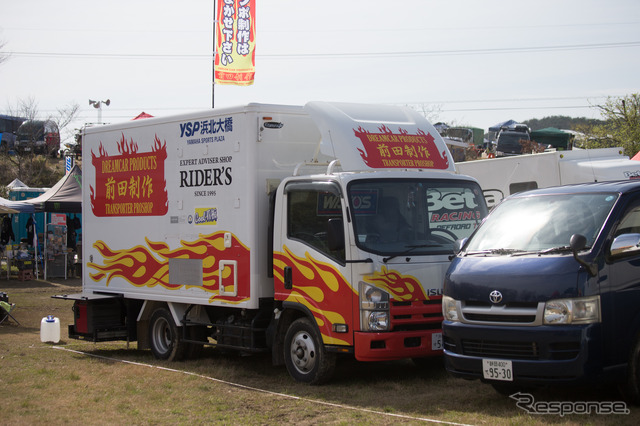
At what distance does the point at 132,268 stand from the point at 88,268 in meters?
1.48

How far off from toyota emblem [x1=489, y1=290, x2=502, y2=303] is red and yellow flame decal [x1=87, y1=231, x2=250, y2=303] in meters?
3.81

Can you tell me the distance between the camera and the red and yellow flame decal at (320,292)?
8.86 m

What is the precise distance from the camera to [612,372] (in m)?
6.73

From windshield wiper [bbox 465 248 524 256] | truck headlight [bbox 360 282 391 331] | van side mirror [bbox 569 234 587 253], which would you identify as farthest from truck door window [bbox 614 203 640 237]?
truck headlight [bbox 360 282 391 331]

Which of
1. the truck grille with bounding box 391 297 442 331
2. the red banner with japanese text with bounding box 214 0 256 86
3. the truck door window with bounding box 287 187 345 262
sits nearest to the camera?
the truck grille with bounding box 391 297 442 331

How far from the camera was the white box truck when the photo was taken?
8867 mm

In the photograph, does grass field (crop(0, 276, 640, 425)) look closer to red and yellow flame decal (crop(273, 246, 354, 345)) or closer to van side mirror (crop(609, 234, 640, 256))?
red and yellow flame decal (crop(273, 246, 354, 345))

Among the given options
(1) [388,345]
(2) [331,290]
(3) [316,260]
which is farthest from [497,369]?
(3) [316,260]

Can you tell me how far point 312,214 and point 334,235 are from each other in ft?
2.54

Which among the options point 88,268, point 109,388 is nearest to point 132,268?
point 88,268

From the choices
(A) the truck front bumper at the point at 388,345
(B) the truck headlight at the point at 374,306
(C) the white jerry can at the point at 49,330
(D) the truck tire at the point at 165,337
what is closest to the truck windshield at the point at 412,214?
(B) the truck headlight at the point at 374,306

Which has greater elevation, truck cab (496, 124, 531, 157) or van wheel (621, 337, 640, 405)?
truck cab (496, 124, 531, 157)

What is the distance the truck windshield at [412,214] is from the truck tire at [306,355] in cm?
136

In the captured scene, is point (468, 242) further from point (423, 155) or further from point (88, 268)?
point (88, 268)
